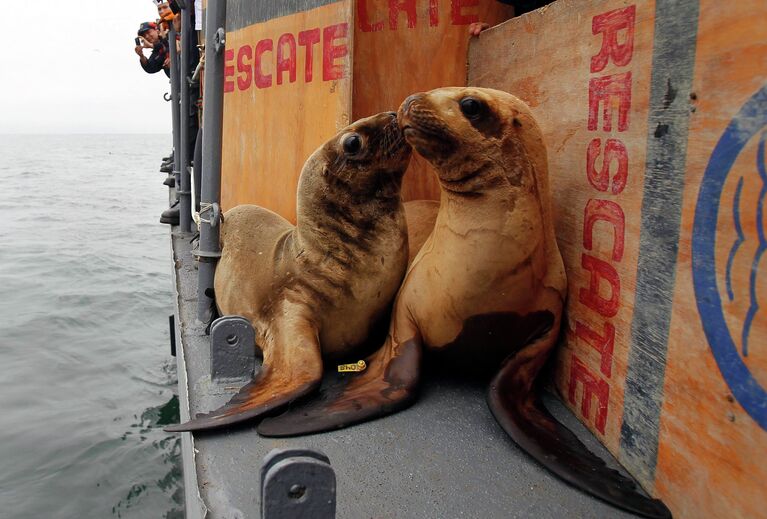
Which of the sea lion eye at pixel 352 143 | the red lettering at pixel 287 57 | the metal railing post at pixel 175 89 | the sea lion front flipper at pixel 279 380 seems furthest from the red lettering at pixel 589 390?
the metal railing post at pixel 175 89

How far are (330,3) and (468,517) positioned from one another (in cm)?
230

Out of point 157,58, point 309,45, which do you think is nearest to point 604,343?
point 309,45

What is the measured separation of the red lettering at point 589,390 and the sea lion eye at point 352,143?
1.07m

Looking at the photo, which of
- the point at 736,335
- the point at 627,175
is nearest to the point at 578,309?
the point at 627,175

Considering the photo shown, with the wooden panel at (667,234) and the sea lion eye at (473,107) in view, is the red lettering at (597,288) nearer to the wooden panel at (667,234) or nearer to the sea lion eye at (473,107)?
the wooden panel at (667,234)

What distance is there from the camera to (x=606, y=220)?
200 cm

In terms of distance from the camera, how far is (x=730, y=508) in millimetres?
1367

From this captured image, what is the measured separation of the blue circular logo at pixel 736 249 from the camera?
4.25ft

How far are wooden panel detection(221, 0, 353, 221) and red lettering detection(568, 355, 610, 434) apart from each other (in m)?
1.48

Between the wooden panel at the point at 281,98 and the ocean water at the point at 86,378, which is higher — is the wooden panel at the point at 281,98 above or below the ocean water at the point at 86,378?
above

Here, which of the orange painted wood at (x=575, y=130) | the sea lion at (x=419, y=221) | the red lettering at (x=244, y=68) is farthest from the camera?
the red lettering at (x=244, y=68)

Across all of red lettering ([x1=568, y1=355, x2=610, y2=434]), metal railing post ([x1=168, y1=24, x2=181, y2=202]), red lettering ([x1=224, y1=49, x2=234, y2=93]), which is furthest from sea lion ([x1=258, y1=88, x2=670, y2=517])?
metal railing post ([x1=168, y1=24, x2=181, y2=202])

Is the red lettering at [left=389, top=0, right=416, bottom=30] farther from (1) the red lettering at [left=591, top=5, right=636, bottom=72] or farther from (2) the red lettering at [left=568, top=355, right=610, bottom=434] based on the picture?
(2) the red lettering at [left=568, top=355, right=610, bottom=434]

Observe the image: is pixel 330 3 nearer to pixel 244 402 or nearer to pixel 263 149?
pixel 263 149
